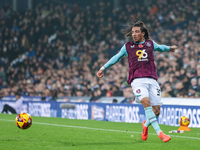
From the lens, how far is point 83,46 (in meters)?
24.5

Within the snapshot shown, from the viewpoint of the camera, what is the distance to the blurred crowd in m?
17.0

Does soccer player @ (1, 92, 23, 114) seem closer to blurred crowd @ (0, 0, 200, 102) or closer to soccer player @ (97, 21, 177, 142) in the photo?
blurred crowd @ (0, 0, 200, 102)

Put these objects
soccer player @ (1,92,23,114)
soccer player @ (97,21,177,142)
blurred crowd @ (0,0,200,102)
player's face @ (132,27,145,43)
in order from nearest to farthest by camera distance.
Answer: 1. soccer player @ (97,21,177,142)
2. player's face @ (132,27,145,43)
3. blurred crowd @ (0,0,200,102)
4. soccer player @ (1,92,23,114)

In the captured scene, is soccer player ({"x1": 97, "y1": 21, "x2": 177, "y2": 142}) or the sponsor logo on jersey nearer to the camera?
soccer player ({"x1": 97, "y1": 21, "x2": 177, "y2": 142})

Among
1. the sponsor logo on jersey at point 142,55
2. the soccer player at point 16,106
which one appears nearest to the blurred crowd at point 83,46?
the soccer player at point 16,106

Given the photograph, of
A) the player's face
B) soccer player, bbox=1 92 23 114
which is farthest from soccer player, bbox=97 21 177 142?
soccer player, bbox=1 92 23 114

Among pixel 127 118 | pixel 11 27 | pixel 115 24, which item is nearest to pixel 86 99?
pixel 127 118

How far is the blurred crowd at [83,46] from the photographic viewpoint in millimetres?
17016

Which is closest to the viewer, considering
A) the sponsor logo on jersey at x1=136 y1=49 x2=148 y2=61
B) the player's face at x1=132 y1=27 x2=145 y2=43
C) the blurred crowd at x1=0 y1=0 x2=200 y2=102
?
the sponsor logo on jersey at x1=136 y1=49 x2=148 y2=61

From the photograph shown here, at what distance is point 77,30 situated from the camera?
2602cm

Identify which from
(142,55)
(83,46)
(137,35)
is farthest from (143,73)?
(83,46)

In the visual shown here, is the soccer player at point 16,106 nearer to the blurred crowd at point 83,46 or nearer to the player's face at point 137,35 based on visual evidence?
the blurred crowd at point 83,46

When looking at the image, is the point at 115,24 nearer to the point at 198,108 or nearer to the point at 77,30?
the point at 77,30

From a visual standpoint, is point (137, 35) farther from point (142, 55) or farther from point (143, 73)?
point (143, 73)
